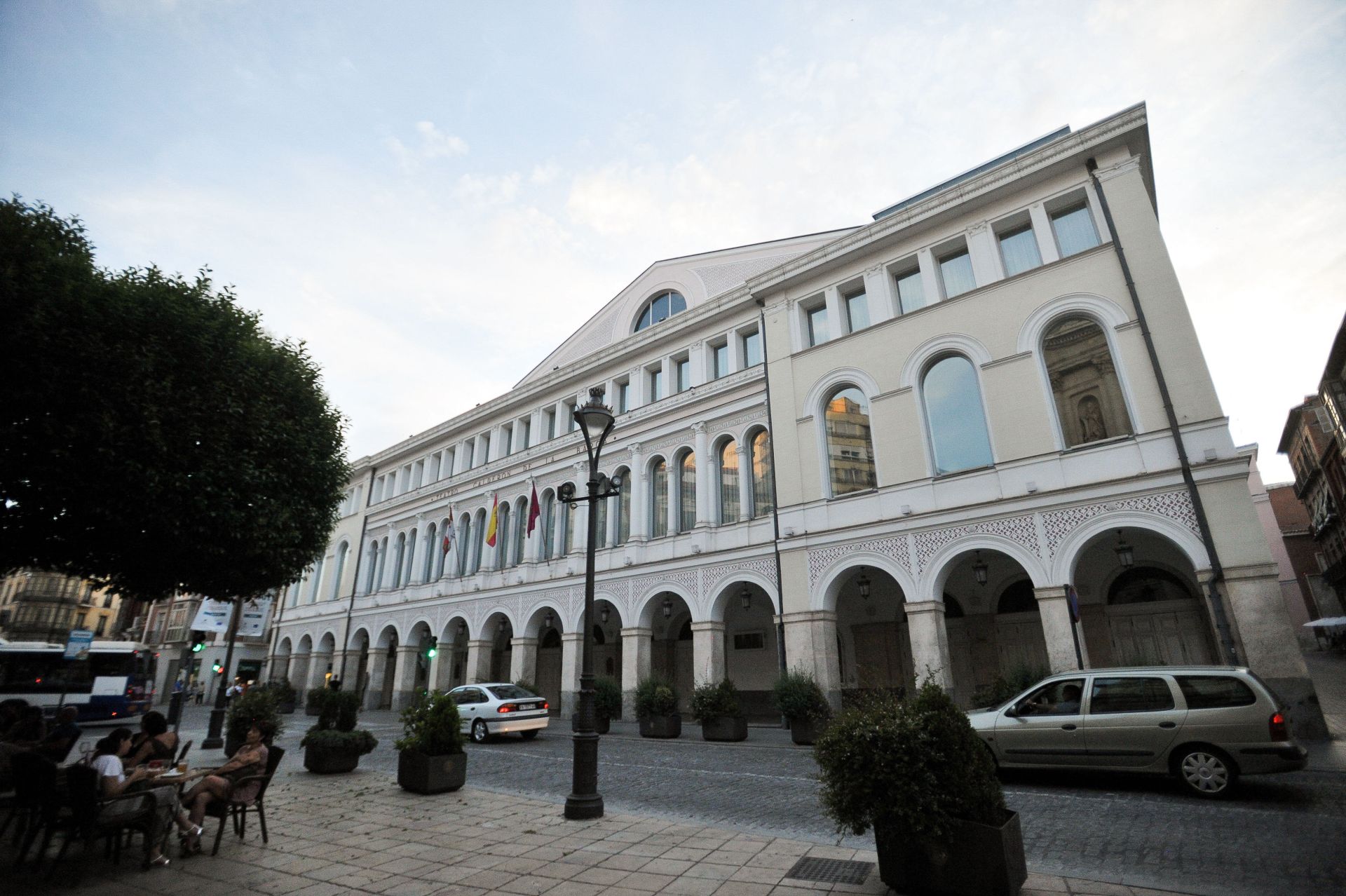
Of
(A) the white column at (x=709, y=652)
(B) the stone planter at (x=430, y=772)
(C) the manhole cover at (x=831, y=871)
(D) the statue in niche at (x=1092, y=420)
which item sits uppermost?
(D) the statue in niche at (x=1092, y=420)

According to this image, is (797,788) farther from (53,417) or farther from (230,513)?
(53,417)

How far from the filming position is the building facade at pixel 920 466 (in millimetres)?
13719

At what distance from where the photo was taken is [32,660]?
76.1 feet

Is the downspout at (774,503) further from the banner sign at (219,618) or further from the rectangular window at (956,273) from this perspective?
the banner sign at (219,618)

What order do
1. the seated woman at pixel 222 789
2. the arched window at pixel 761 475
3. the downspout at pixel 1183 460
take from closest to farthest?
the seated woman at pixel 222 789
the downspout at pixel 1183 460
the arched window at pixel 761 475

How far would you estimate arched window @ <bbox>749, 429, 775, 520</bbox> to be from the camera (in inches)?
786

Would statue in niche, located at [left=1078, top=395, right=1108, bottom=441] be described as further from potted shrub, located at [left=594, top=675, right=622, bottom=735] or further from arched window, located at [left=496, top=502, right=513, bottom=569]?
arched window, located at [left=496, top=502, right=513, bottom=569]

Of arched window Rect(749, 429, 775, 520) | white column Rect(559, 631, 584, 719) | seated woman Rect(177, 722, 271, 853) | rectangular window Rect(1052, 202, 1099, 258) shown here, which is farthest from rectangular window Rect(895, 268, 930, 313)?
seated woman Rect(177, 722, 271, 853)

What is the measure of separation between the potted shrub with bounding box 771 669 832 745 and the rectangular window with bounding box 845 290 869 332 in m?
10.4

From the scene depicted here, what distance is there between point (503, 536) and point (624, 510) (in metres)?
7.16

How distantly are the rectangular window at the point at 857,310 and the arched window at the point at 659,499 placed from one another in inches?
320

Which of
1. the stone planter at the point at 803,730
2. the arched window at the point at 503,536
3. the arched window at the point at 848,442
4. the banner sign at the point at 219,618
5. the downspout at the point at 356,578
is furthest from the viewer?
the downspout at the point at 356,578

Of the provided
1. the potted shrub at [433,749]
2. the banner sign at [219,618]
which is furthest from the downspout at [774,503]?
the banner sign at [219,618]

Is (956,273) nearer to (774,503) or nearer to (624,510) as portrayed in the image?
(774,503)
